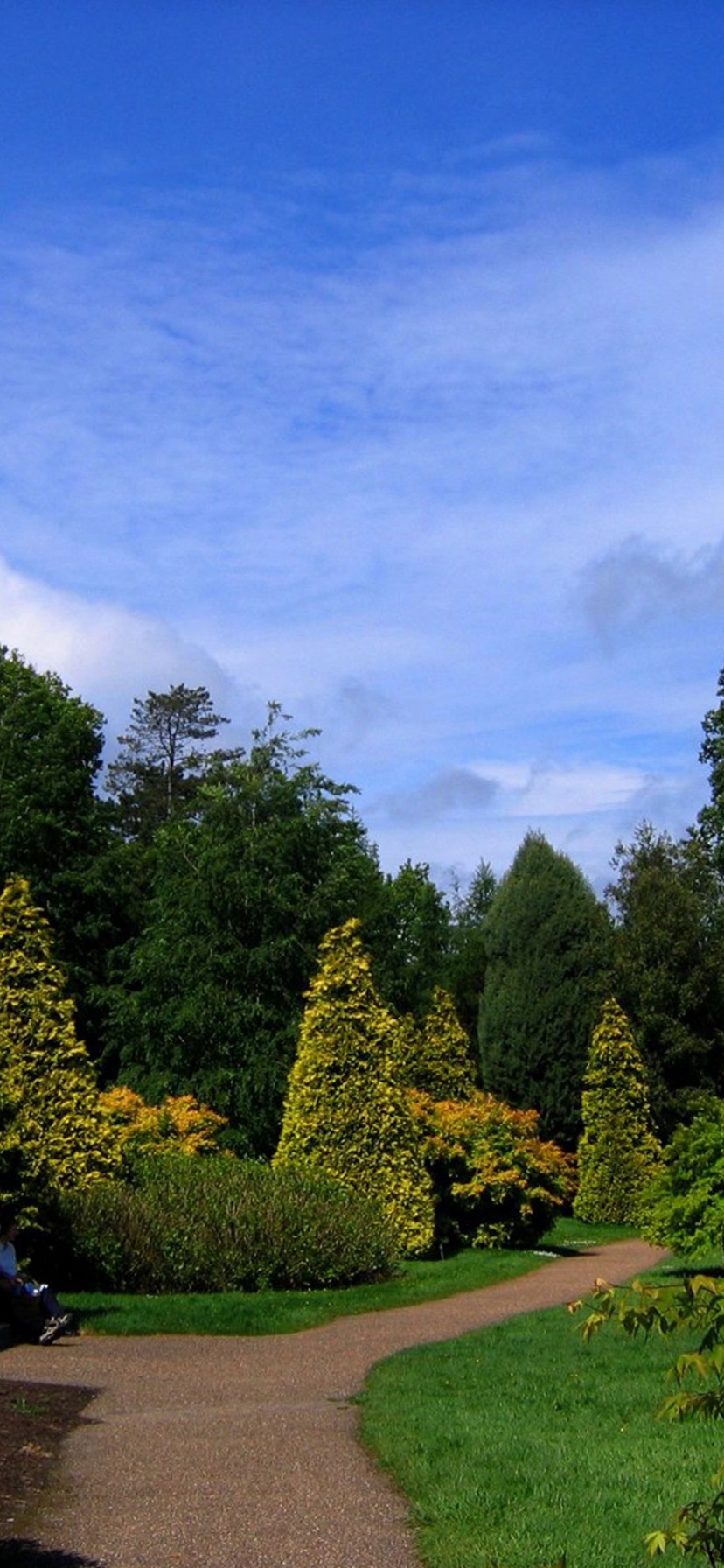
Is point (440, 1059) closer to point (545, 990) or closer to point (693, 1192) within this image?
Result: point (545, 990)

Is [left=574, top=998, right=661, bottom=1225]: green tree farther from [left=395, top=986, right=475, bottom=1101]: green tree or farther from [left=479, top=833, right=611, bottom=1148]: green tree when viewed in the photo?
[left=479, top=833, right=611, bottom=1148]: green tree

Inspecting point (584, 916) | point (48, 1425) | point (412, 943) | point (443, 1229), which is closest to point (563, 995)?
point (584, 916)

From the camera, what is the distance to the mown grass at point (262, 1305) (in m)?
13.1

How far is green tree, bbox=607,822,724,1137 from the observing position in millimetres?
30594

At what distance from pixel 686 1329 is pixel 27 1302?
31.6 ft

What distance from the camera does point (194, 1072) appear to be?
26.0 meters

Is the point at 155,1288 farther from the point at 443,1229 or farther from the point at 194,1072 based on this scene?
the point at 194,1072

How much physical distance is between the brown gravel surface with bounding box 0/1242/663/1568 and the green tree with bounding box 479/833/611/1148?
63.7 ft

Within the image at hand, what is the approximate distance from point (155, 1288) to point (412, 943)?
25017 millimetres

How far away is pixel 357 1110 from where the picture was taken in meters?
18.6

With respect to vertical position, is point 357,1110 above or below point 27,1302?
above

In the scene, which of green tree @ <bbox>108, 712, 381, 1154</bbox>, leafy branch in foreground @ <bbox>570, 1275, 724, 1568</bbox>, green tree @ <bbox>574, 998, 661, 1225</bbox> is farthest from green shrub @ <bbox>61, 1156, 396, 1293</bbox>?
green tree @ <bbox>574, 998, 661, 1225</bbox>

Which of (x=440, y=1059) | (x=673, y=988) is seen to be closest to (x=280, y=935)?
(x=440, y=1059)

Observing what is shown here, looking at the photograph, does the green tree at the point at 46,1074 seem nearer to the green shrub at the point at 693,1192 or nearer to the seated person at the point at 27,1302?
the seated person at the point at 27,1302
